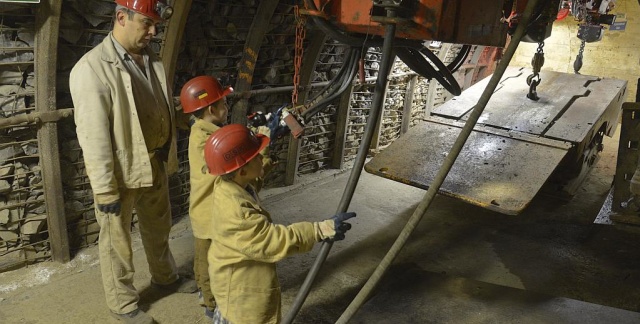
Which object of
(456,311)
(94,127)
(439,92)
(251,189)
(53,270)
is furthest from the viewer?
(439,92)

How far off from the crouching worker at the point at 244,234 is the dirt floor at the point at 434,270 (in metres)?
1.04

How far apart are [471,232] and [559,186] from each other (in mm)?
1381

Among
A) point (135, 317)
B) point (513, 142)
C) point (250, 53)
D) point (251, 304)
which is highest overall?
point (250, 53)

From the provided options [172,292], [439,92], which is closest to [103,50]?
[172,292]

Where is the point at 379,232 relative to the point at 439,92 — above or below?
below

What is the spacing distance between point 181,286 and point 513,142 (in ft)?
10.2

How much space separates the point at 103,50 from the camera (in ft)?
9.12

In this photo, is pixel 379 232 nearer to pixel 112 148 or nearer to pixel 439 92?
pixel 112 148

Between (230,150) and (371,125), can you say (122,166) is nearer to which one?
(230,150)

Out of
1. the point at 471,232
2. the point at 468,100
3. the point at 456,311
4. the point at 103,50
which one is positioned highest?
the point at 103,50

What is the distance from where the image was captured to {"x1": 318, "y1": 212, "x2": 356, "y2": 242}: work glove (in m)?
2.17

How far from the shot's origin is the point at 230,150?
2.17m

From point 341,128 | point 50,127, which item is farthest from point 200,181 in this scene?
point 341,128

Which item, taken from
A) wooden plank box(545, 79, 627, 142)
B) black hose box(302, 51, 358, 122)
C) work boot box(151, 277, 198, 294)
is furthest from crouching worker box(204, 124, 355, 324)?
wooden plank box(545, 79, 627, 142)
